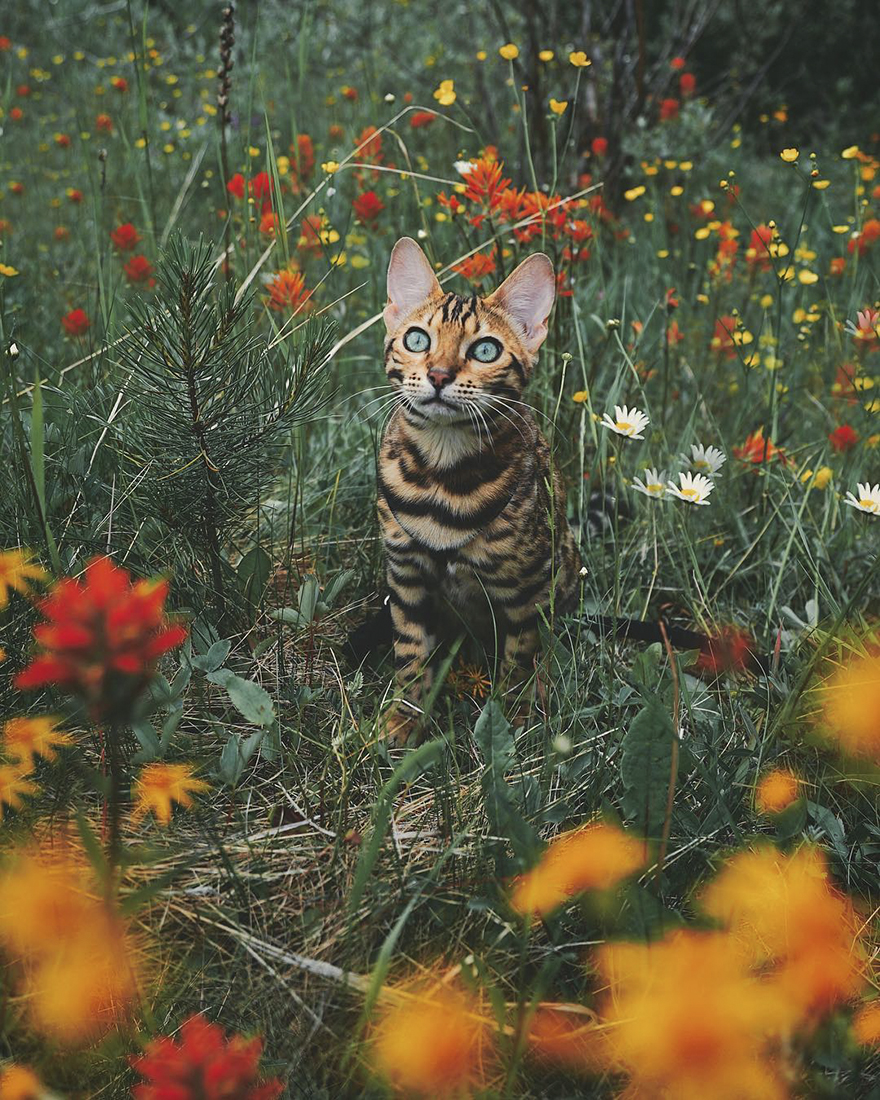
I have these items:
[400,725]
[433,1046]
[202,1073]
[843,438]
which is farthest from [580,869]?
[843,438]

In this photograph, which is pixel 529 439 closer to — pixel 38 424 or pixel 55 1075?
pixel 38 424

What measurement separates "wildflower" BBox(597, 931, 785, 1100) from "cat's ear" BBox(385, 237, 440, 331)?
1.20 m

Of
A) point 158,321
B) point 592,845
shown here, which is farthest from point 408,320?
point 592,845

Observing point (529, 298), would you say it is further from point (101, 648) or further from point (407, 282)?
point (101, 648)

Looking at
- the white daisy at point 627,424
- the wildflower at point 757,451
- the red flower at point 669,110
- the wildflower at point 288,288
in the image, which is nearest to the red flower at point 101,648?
the white daisy at point 627,424

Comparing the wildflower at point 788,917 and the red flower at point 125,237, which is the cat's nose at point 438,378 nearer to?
the wildflower at point 788,917

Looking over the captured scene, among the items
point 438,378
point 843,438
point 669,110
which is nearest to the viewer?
point 438,378

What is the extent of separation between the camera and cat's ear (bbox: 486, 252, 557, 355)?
1.74 m

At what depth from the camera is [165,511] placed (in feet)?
5.95

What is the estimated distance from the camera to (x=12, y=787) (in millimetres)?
1271

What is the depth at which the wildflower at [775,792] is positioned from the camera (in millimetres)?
1523

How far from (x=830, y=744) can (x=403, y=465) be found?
0.91m

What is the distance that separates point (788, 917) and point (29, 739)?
1.09 metres

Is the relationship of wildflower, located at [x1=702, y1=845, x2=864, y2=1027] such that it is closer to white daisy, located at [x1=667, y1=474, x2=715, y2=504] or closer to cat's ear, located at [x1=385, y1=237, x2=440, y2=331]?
white daisy, located at [x1=667, y1=474, x2=715, y2=504]
